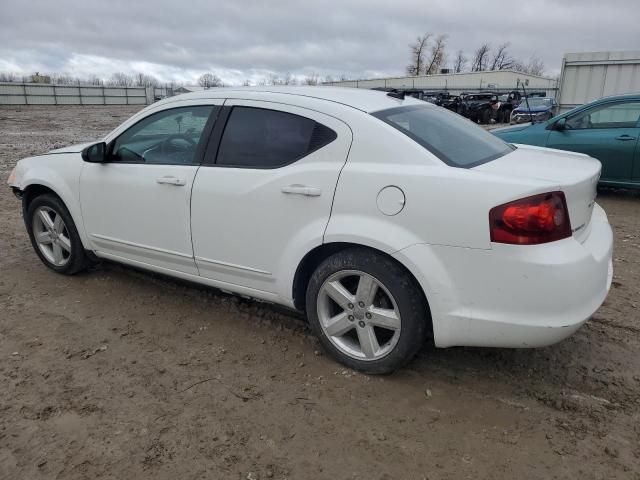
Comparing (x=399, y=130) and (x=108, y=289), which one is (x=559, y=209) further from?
(x=108, y=289)

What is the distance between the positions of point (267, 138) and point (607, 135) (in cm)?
599

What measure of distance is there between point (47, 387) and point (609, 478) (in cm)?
287

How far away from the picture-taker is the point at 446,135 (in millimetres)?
3033

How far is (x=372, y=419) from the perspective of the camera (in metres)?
2.57

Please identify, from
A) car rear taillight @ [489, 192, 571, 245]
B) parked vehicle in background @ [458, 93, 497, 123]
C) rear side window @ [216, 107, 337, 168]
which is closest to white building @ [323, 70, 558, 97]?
parked vehicle in background @ [458, 93, 497, 123]

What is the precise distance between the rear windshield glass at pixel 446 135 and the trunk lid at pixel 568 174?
11 centimetres

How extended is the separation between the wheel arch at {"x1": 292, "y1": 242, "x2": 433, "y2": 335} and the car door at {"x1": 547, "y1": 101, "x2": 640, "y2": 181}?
18.8ft

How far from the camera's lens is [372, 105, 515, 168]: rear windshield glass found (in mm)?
2760

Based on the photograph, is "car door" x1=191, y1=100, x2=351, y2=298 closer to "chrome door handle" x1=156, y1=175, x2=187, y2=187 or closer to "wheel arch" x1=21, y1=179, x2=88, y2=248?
"chrome door handle" x1=156, y1=175, x2=187, y2=187

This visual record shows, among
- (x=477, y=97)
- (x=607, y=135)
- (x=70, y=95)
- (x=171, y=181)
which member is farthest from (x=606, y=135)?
(x=70, y=95)

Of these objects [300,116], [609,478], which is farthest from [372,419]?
[300,116]

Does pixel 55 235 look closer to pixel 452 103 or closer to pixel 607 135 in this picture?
pixel 607 135

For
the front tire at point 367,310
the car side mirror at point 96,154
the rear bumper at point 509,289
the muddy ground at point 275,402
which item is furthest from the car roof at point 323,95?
the muddy ground at point 275,402

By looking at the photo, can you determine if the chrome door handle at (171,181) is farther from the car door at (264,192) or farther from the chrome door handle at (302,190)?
the chrome door handle at (302,190)
